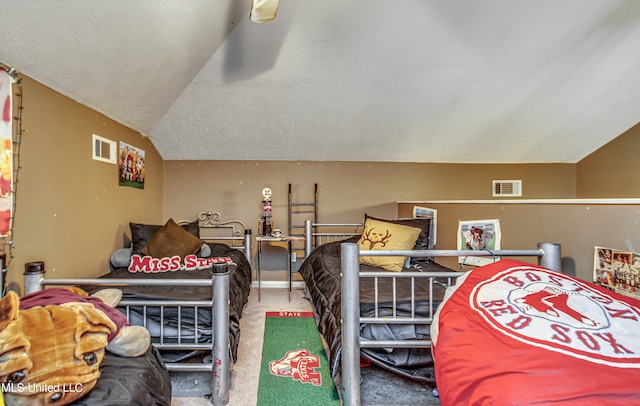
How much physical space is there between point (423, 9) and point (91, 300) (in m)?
2.29

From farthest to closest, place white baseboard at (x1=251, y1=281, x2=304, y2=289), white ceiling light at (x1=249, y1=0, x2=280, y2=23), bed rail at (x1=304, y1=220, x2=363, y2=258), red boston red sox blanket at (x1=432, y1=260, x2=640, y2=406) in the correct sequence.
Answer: white baseboard at (x1=251, y1=281, x2=304, y2=289)
bed rail at (x1=304, y1=220, x2=363, y2=258)
white ceiling light at (x1=249, y1=0, x2=280, y2=23)
red boston red sox blanket at (x1=432, y1=260, x2=640, y2=406)

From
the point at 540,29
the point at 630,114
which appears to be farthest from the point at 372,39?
the point at 630,114

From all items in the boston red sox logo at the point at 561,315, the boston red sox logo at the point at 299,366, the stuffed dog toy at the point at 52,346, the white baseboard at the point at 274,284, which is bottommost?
the boston red sox logo at the point at 299,366

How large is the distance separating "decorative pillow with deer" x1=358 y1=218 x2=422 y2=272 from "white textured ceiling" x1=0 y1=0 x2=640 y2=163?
112cm

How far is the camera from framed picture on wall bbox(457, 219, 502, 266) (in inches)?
76.5

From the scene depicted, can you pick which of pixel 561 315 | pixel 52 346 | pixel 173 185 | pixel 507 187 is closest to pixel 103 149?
pixel 173 185

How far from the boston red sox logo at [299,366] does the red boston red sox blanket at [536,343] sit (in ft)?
3.27

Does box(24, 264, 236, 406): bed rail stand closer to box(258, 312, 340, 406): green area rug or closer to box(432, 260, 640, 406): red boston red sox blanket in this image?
box(258, 312, 340, 406): green area rug

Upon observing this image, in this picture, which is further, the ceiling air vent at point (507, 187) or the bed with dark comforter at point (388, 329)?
the ceiling air vent at point (507, 187)

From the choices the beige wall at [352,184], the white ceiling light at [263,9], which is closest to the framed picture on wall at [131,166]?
the beige wall at [352,184]

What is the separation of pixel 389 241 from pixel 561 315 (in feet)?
5.24

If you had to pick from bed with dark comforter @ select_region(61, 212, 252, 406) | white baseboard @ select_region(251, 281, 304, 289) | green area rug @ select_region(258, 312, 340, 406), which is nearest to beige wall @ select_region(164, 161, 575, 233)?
white baseboard @ select_region(251, 281, 304, 289)

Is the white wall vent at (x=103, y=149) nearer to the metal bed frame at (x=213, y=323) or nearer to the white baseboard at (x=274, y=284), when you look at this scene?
the metal bed frame at (x=213, y=323)

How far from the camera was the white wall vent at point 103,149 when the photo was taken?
2309mm
